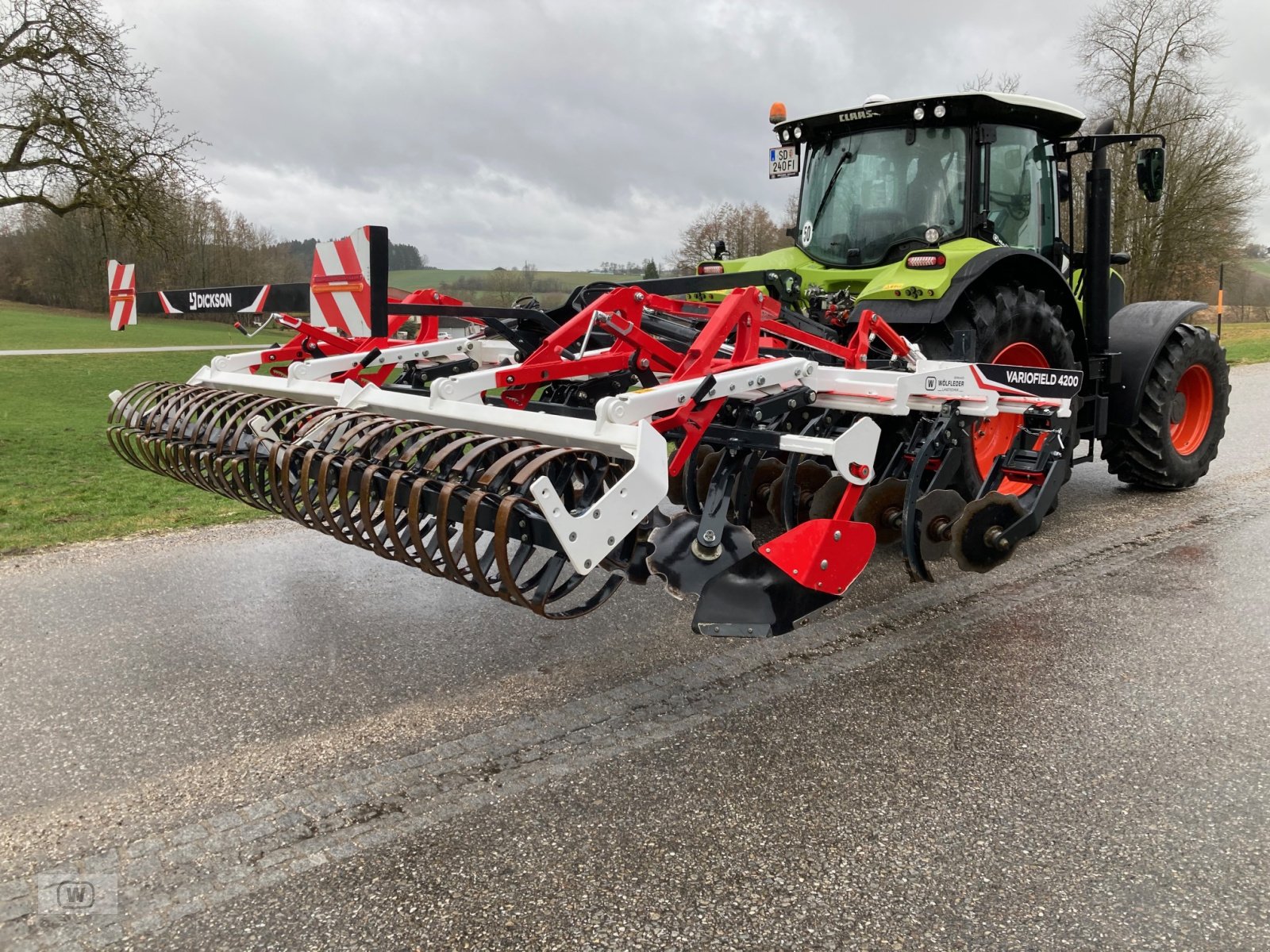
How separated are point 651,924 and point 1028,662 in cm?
216

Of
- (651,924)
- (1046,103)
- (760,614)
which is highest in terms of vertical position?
(1046,103)

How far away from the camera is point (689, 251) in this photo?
1201 inches

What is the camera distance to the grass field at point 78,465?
5723mm

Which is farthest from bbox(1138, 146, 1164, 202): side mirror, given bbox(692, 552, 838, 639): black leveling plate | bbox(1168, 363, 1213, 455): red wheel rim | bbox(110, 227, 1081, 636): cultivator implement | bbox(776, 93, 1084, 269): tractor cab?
bbox(692, 552, 838, 639): black leveling plate

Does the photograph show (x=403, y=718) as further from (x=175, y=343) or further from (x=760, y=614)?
(x=175, y=343)

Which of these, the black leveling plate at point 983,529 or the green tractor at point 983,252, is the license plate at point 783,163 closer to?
the green tractor at point 983,252

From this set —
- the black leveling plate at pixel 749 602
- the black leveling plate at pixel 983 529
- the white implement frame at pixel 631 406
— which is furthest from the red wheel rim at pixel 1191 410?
the black leveling plate at pixel 749 602

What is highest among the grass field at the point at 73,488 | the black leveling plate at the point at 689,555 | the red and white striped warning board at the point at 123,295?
the red and white striped warning board at the point at 123,295

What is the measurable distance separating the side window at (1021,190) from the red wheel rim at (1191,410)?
181 centimetres

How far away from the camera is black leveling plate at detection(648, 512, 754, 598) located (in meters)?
3.02

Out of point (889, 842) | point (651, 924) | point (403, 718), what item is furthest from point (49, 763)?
point (889, 842)

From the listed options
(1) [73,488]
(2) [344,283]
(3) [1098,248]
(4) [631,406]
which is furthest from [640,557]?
(1) [73,488]

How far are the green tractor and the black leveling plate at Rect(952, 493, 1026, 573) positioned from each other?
0.47m

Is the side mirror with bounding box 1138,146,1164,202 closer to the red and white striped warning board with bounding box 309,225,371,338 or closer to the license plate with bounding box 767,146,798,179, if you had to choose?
the license plate with bounding box 767,146,798,179
